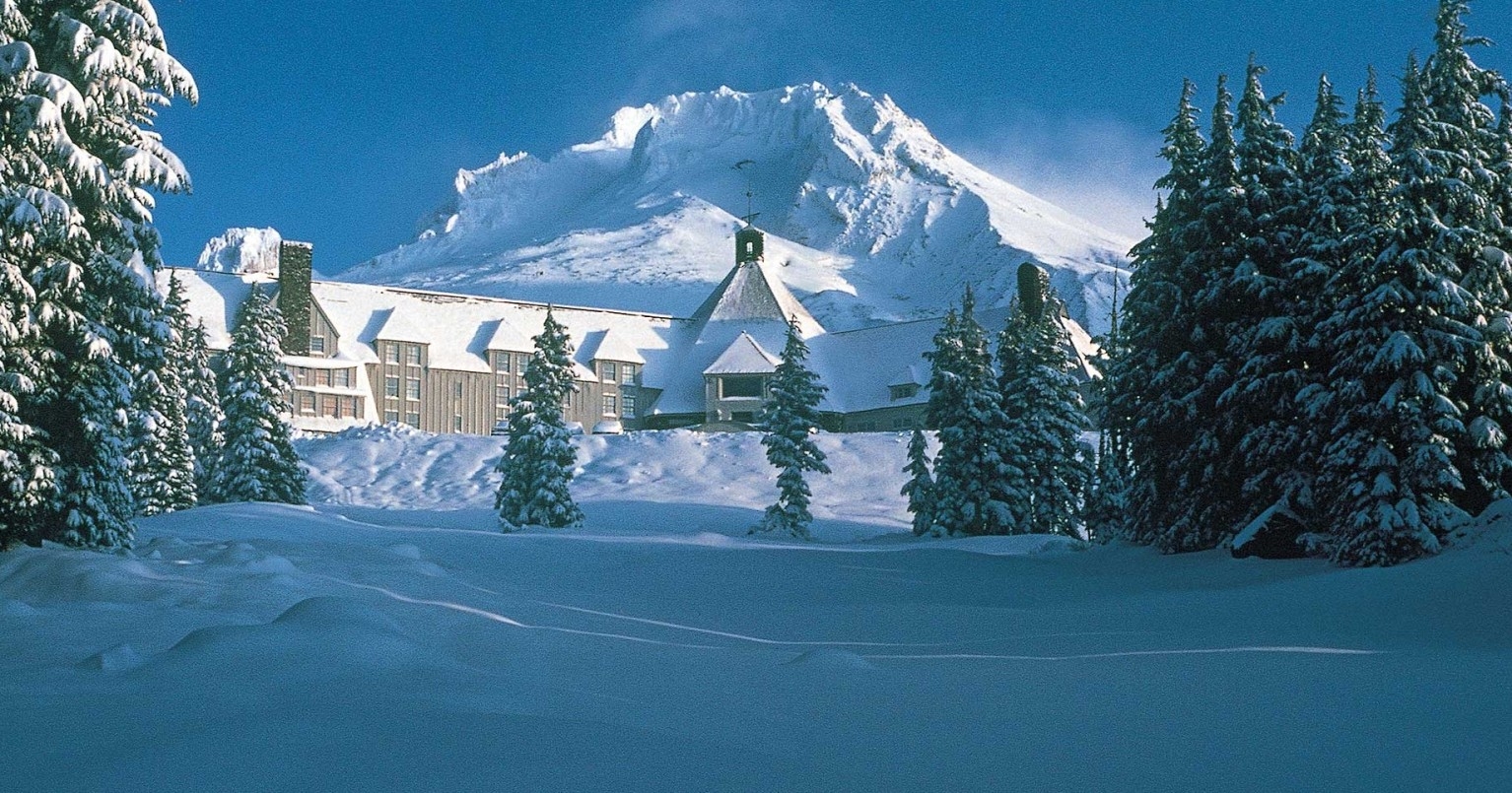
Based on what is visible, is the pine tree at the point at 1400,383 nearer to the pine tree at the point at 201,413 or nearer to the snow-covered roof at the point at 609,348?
the pine tree at the point at 201,413

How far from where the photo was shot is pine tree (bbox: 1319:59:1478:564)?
1806cm

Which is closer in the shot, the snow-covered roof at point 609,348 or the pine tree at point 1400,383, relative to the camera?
the pine tree at point 1400,383

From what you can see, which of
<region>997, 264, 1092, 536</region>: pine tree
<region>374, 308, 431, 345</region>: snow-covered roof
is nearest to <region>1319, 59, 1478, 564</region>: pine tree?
<region>997, 264, 1092, 536</region>: pine tree

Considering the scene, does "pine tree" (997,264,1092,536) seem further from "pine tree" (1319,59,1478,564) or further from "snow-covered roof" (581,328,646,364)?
"snow-covered roof" (581,328,646,364)

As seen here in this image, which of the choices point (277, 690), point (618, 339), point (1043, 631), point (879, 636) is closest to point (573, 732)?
point (277, 690)

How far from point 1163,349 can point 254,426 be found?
3296cm

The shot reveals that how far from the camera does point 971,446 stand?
39.2 m

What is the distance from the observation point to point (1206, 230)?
25.2 m

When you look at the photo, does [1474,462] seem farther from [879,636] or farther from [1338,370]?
[879,636]

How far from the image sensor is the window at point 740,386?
75.4m

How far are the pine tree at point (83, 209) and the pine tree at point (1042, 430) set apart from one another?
1084 inches

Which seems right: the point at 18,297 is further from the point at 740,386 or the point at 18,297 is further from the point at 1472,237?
the point at 740,386

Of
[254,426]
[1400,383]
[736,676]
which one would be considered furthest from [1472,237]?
[254,426]

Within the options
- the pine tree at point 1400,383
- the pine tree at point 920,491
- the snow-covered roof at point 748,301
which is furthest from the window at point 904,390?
the pine tree at point 1400,383
